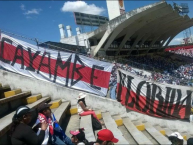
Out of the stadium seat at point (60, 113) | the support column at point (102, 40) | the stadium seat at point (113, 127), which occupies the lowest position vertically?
the stadium seat at point (113, 127)

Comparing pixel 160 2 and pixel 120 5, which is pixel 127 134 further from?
pixel 120 5

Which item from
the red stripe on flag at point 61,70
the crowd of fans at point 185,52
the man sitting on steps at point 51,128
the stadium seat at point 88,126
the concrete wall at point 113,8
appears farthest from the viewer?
the crowd of fans at point 185,52

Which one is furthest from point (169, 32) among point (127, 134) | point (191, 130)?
point (127, 134)

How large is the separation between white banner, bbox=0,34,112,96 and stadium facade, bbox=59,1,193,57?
15656 millimetres

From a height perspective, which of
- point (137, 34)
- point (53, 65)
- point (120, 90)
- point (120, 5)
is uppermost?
point (120, 5)

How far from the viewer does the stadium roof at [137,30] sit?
73.9 ft

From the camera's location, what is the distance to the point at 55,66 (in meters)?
8.05

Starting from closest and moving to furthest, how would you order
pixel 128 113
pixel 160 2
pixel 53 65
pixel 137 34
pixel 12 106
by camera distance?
1. pixel 12 106
2. pixel 128 113
3. pixel 53 65
4. pixel 160 2
5. pixel 137 34

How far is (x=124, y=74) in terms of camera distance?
7902 millimetres

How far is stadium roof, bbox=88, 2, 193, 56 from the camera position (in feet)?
73.9

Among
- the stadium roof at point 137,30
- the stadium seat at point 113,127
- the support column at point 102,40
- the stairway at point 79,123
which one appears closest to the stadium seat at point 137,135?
the stairway at point 79,123

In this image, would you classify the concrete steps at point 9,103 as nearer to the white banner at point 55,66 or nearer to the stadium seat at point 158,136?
the white banner at point 55,66

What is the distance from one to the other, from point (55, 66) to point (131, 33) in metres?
22.7

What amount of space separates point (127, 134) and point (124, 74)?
278 centimetres
